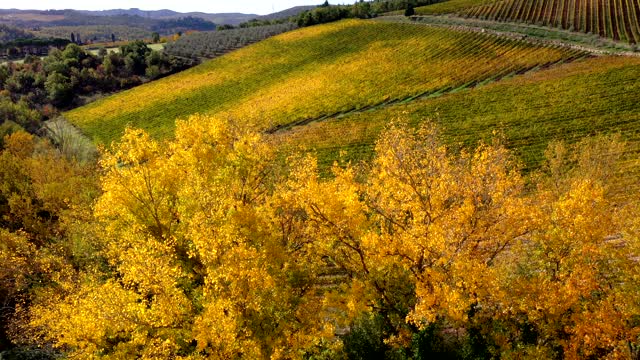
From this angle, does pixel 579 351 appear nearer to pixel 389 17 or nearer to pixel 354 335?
pixel 354 335

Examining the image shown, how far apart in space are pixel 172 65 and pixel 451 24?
263ft

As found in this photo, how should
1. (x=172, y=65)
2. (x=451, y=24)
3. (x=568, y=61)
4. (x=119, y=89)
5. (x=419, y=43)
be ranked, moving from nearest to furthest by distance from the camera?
1. (x=568, y=61)
2. (x=419, y=43)
3. (x=451, y=24)
4. (x=119, y=89)
5. (x=172, y=65)

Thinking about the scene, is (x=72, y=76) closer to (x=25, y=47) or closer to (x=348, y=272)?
(x=25, y=47)

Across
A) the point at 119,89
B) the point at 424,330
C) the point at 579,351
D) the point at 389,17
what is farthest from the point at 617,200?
the point at 119,89

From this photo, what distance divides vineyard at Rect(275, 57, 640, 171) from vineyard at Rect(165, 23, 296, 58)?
75.0 metres

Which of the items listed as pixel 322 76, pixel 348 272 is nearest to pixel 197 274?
pixel 348 272

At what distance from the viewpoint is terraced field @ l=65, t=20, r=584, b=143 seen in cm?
7506

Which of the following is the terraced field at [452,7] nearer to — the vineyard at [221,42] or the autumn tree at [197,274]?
the vineyard at [221,42]

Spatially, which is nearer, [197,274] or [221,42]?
[197,274]

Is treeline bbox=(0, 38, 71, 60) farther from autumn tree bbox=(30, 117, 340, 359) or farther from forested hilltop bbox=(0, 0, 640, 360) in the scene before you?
autumn tree bbox=(30, 117, 340, 359)

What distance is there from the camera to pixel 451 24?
10375 centimetres

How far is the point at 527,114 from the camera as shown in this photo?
5566 cm

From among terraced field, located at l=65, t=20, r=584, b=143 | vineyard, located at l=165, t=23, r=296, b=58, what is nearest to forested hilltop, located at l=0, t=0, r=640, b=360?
terraced field, located at l=65, t=20, r=584, b=143

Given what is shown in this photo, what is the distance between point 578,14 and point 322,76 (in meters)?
59.7
